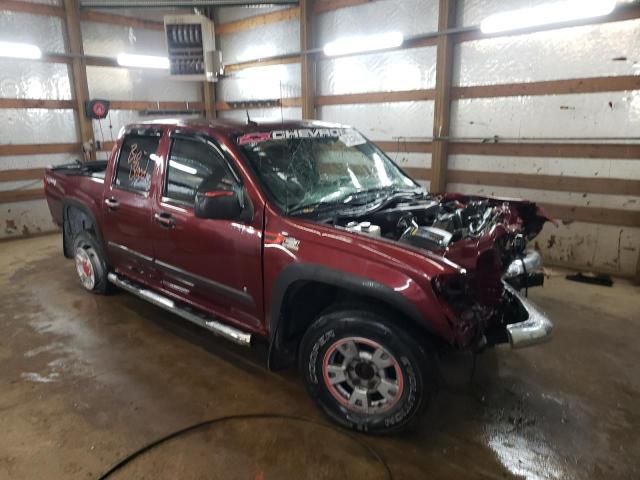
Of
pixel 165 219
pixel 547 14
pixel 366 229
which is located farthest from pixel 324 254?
pixel 547 14

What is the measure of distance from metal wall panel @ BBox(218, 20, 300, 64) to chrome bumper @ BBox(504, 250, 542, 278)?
569 centimetres

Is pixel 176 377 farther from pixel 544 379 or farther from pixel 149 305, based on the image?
pixel 544 379

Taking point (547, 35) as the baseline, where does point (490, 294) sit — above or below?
below

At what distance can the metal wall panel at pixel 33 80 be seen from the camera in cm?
670

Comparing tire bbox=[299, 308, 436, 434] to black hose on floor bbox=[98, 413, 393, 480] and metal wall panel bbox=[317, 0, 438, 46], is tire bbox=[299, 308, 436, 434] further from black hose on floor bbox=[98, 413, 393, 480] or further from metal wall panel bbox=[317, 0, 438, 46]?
metal wall panel bbox=[317, 0, 438, 46]

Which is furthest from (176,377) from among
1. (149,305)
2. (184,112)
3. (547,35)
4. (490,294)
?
(184,112)

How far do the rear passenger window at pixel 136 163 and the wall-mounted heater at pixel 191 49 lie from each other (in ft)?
15.1

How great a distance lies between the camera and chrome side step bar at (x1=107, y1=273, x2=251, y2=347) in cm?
280

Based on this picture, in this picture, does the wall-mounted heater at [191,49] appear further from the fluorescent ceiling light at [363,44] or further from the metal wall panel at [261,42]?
the fluorescent ceiling light at [363,44]

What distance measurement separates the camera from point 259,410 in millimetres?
2662

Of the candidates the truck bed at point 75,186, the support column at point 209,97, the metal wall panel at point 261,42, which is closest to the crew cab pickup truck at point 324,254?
the truck bed at point 75,186

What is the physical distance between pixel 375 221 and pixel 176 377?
168cm

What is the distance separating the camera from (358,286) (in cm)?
220

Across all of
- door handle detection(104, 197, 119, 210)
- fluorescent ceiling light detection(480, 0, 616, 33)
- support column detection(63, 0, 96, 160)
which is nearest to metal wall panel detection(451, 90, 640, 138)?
fluorescent ceiling light detection(480, 0, 616, 33)
